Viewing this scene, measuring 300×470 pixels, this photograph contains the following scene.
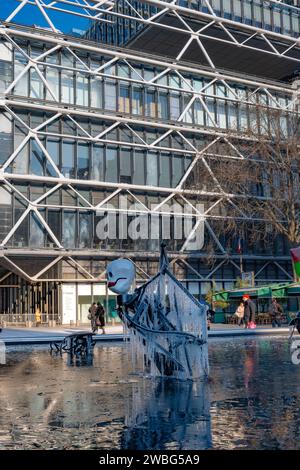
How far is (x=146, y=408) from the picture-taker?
31.2 feet

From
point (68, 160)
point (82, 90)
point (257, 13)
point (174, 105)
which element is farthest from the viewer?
point (257, 13)

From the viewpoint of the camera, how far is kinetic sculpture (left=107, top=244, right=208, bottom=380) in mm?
12516

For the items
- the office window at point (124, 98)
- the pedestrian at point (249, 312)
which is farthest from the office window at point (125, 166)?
the pedestrian at point (249, 312)

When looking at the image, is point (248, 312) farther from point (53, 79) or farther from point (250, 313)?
point (53, 79)

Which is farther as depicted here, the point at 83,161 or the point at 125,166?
the point at 125,166

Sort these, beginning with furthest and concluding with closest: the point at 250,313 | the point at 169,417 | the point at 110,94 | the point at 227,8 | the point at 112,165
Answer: the point at 227,8
the point at 110,94
the point at 112,165
the point at 250,313
the point at 169,417

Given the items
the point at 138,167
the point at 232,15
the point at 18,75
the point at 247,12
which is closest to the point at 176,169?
the point at 138,167

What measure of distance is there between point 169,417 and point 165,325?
4514mm

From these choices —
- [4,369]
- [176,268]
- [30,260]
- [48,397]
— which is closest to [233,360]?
[4,369]

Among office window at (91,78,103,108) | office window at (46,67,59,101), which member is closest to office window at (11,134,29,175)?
office window at (46,67,59,101)

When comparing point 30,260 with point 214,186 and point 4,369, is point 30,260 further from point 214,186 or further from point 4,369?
point 4,369

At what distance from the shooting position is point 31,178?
41.2m

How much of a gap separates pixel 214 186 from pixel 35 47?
673 inches

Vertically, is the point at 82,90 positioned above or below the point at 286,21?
below
